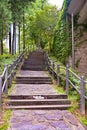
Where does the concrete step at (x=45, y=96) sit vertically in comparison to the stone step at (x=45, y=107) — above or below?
above

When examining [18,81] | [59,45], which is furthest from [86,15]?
[18,81]

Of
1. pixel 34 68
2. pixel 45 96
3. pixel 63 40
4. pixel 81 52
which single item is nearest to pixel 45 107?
pixel 45 96

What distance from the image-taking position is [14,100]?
22.4ft

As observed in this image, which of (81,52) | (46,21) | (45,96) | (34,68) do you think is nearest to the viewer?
(45,96)

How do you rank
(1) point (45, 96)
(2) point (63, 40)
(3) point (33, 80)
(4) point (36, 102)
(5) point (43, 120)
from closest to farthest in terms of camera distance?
1. (5) point (43, 120)
2. (4) point (36, 102)
3. (1) point (45, 96)
4. (3) point (33, 80)
5. (2) point (63, 40)

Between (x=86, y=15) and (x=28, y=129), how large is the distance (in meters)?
11.9

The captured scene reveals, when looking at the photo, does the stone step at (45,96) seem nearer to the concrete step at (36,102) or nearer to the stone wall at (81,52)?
the concrete step at (36,102)

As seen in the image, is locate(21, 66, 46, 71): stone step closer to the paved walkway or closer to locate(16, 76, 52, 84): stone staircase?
locate(16, 76, 52, 84): stone staircase

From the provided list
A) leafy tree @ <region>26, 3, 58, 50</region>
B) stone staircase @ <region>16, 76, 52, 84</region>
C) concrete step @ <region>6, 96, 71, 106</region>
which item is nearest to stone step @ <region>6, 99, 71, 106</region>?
concrete step @ <region>6, 96, 71, 106</region>

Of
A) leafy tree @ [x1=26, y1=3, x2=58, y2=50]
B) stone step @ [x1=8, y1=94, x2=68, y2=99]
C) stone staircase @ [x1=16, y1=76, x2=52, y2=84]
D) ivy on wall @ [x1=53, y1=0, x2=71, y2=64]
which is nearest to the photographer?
stone step @ [x1=8, y1=94, x2=68, y2=99]

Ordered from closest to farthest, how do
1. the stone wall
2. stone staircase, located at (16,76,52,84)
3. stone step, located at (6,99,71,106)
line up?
stone step, located at (6,99,71,106) < stone staircase, located at (16,76,52,84) < the stone wall

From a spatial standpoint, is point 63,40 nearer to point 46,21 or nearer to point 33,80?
point 46,21

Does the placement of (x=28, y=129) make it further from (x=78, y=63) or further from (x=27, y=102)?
(x=78, y=63)

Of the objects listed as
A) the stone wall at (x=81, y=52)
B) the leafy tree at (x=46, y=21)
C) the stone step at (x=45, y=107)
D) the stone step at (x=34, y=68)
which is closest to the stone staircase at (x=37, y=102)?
the stone step at (x=45, y=107)
